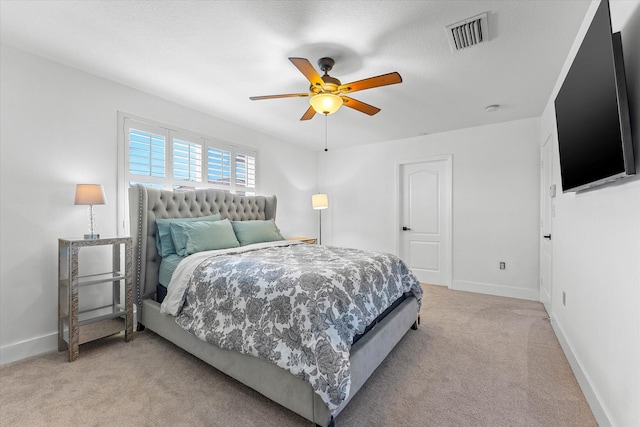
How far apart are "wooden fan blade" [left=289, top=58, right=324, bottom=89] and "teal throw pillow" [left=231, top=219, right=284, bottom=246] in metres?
1.91

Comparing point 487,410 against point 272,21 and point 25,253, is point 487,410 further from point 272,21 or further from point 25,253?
point 25,253

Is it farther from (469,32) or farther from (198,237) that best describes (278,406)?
(469,32)

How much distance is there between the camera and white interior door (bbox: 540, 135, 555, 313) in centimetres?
322

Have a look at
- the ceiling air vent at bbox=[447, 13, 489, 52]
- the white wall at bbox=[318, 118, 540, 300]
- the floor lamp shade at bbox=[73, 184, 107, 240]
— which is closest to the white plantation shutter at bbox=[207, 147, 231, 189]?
the floor lamp shade at bbox=[73, 184, 107, 240]

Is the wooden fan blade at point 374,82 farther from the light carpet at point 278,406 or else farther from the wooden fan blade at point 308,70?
the light carpet at point 278,406

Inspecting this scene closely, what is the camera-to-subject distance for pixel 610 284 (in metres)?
1.53

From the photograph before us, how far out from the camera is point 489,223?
4250 mm

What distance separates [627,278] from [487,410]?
3.50 ft

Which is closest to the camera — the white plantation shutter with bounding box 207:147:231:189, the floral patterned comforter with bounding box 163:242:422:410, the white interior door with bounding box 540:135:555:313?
the floral patterned comforter with bounding box 163:242:422:410

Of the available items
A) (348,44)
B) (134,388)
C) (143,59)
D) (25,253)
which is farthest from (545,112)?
(25,253)

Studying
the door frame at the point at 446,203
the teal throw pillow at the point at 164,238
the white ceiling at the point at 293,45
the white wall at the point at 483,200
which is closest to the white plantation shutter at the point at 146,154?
the white ceiling at the point at 293,45

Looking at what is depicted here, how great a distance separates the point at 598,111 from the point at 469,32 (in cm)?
108

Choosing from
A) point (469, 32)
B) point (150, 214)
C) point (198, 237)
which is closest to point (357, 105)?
point (469, 32)

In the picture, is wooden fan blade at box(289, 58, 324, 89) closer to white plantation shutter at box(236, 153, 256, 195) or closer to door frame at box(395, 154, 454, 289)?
white plantation shutter at box(236, 153, 256, 195)
